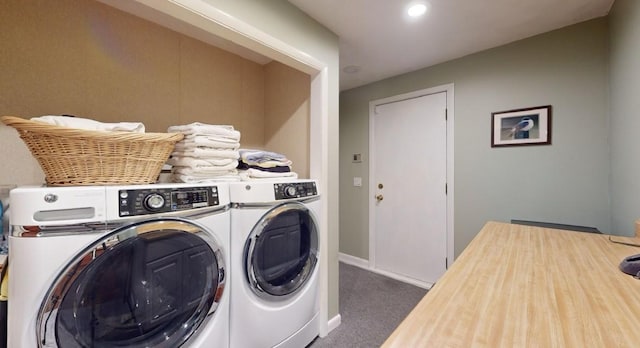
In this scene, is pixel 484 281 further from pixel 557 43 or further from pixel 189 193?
pixel 557 43

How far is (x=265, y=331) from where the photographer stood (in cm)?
123

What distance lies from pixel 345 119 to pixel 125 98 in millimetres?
2336

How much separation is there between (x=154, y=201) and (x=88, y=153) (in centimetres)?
27

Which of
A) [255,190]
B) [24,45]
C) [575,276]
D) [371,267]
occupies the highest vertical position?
[24,45]

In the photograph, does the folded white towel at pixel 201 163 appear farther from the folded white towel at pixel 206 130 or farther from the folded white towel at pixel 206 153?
the folded white towel at pixel 206 130

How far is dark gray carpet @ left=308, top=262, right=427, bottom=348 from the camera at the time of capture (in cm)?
176

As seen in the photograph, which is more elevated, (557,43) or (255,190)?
(557,43)

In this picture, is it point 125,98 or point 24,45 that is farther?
point 125,98

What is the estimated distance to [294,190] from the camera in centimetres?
142

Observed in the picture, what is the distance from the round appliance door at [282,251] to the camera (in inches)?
48.2

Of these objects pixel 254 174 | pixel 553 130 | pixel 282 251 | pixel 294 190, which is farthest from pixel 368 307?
pixel 553 130

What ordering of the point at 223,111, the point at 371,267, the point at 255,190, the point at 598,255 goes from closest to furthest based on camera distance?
the point at 598,255 → the point at 255,190 → the point at 223,111 → the point at 371,267

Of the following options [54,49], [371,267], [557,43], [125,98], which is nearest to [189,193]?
[125,98]

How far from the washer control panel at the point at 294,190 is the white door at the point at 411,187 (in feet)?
4.95
